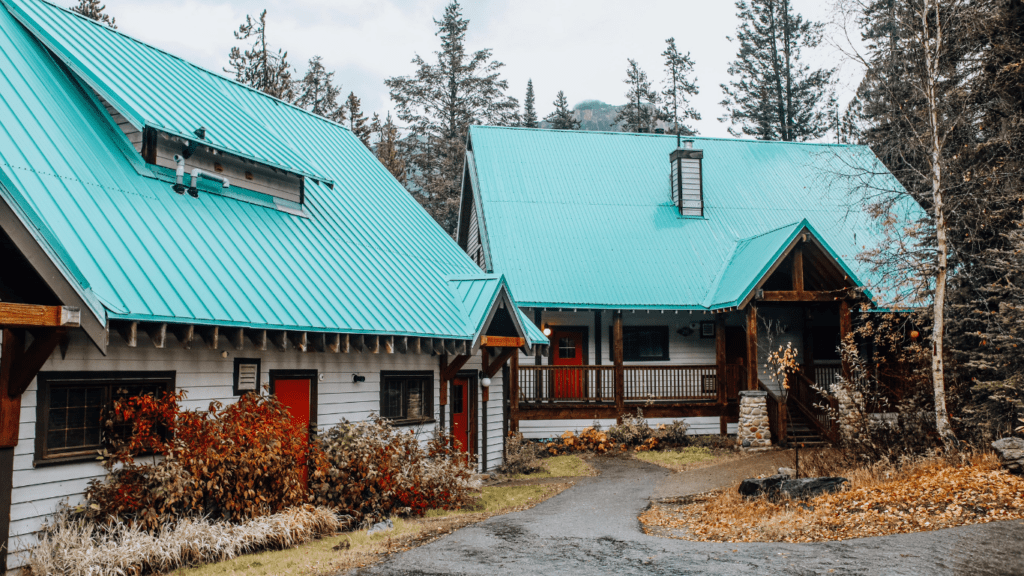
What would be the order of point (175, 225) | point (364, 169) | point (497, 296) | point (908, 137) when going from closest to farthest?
point (175, 225)
point (908, 137)
point (497, 296)
point (364, 169)

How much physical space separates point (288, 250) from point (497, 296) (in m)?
4.16

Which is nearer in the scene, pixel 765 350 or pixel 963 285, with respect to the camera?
pixel 963 285

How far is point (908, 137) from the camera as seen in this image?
549 inches

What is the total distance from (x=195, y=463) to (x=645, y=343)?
49.7 ft

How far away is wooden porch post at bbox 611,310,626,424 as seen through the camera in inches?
800

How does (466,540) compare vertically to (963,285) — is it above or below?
below

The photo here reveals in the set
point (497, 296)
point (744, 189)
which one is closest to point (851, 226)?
point (744, 189)

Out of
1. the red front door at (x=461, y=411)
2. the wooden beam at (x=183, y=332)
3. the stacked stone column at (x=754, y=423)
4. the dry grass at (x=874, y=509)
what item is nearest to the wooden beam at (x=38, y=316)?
the wooden beam at (x=183, y=332)

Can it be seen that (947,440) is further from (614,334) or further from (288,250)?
(288,250)

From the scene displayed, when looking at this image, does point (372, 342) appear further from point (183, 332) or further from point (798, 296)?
point (798, 296)

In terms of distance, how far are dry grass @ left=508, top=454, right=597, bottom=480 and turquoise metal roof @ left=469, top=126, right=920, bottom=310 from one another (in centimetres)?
401

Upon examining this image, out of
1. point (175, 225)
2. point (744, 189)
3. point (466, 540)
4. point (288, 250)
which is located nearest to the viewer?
point (466, 540)

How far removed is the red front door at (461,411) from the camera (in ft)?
51.8

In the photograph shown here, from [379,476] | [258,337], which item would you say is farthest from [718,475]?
[258,337]
